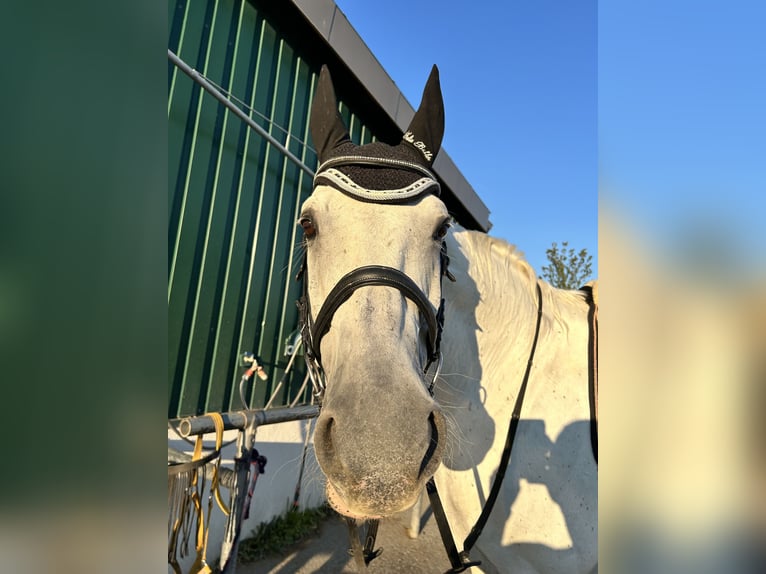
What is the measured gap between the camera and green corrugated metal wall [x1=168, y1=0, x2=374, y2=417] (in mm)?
3773

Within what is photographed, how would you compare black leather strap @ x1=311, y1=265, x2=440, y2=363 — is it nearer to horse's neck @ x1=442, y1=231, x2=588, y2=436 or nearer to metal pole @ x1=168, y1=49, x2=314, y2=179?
horse's neck @ x1=442, y1=231, x2=588, y2=436

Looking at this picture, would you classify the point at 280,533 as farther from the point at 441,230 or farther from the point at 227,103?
the point at 227,103

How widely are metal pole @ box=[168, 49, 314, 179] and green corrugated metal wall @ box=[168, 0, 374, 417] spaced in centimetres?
10

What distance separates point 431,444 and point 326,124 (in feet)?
5.17

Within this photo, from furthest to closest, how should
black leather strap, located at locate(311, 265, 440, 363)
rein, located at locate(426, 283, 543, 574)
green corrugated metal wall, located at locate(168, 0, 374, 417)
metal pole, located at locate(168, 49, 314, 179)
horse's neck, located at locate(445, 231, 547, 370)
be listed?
green corrugated metal wall, located at locate(168, 0, 374, 417), metal pole, located at locate(168, 49, 314, 179), horse's neck, located at locate(445, 231, 547, 370), rein, located at locate(426, 283, 543, 574), black leather strap, located at locate(311, 265, 440, 363)

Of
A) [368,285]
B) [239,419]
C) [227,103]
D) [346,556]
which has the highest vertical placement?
[227,103]

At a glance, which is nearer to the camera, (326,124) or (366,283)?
(366,283)

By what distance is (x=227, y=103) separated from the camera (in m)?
3.99

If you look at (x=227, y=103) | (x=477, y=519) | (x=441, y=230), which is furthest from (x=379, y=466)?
(x=227, y=103)

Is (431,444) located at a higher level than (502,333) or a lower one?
lower

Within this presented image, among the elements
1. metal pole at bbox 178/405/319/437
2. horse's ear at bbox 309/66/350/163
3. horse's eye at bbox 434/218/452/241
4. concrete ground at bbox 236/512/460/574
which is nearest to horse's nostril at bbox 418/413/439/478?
horse's eye at bbox 434/218/452/241
